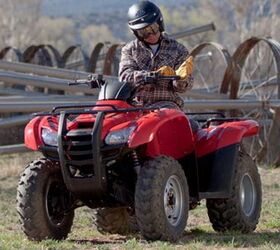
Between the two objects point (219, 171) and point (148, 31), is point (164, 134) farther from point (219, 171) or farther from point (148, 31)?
point (148, 31)

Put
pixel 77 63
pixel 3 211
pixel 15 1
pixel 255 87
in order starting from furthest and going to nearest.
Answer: pixel 15 1 < pixel 77 63 < pixel 255 87 < pixel 3 211

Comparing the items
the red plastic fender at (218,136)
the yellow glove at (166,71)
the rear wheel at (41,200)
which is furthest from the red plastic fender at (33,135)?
the red plastic fender at (218,136)

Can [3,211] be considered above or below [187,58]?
below

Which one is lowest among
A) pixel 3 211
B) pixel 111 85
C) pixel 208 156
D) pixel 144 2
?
pixel 3 211

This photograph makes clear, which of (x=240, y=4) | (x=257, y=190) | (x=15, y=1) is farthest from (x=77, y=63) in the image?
(x=15, y=1)

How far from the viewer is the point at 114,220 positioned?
8562 millimetres

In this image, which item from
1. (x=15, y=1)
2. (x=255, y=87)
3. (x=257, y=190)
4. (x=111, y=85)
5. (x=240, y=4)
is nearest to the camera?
(x=111, y=85)

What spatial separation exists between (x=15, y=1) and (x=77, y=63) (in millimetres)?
44133

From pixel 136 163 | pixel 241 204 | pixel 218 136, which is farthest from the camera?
pixel 241 204

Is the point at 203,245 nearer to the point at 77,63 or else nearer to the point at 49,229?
the point at 49,229

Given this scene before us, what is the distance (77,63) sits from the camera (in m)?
20.7

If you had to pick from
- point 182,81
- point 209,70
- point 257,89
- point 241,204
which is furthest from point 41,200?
point 209,70

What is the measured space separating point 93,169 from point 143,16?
1.35 metres

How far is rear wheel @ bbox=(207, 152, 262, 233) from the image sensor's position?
27.5ft
